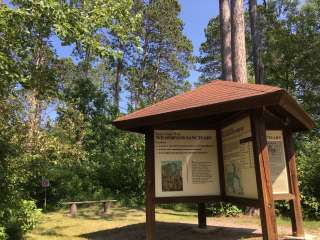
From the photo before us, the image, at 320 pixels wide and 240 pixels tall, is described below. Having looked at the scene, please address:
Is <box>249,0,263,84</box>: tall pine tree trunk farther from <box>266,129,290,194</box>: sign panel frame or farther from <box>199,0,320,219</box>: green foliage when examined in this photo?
<box>266,129,290,194</box>: sign panel frame

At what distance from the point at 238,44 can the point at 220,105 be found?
312 inches

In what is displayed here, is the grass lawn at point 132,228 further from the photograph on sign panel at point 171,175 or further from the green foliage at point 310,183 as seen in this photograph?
the photograph on sign panel at point 171,175

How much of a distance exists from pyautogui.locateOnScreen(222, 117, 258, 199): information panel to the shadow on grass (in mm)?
1224

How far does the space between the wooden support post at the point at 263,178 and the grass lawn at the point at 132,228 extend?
2010 mm

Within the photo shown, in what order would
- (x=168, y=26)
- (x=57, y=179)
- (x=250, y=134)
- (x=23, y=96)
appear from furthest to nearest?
(x=168, y=26) < (x=23, y=96) < (x=57, y=179) < (x=250, y=134)

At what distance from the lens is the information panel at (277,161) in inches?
355

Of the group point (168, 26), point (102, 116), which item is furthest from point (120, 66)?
point (102, 116)

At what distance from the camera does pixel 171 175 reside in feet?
28.8

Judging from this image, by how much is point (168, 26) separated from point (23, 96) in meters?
14.9

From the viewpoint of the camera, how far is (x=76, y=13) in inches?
359

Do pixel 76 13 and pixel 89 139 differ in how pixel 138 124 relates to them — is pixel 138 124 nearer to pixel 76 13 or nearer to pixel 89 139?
pixel 76 13

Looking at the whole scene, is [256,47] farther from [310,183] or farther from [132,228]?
[132,228]

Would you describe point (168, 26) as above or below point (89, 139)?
above

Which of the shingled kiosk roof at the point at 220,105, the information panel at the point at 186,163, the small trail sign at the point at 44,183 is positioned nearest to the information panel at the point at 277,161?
the shingled kiosk roof at the point at 220,105
